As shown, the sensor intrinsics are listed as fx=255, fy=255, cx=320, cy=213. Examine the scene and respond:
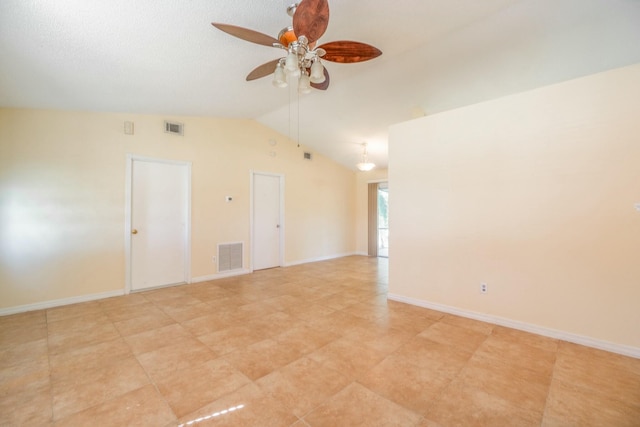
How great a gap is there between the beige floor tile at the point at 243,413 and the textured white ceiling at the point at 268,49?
2919 mm

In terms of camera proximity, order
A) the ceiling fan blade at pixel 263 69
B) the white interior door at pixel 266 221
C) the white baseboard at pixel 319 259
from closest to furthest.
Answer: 1. the ceiling fan blade at pixel 263 69
2. the white interior door at pixel 266 221
3. the white baseboard at pixel 319 259

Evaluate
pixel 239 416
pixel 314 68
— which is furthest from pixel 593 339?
pixel 314 68

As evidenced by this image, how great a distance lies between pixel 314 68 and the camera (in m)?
2.11

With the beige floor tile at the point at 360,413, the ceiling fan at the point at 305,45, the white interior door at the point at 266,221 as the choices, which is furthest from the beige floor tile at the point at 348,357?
the white interior door at the point at 266,221

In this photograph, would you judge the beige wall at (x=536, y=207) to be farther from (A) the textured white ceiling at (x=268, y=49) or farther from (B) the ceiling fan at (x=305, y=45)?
(B) the ceiling fan at (x=305, y=45)

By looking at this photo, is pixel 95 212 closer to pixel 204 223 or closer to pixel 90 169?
pixel 90 169

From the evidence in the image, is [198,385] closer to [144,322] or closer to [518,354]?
[144,322]

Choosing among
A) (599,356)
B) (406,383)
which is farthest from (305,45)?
(599,356)

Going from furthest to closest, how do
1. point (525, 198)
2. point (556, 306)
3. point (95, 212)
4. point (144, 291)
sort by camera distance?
point (144, 291), point (95, 212), point (525, 198), point (556, 306)

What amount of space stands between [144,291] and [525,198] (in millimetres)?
5356

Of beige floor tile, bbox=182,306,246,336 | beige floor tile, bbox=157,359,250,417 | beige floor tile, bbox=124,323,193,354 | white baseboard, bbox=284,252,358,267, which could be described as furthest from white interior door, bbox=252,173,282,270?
beige floor tile, bbox=157,359,250,417

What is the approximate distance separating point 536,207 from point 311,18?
9.20 feet

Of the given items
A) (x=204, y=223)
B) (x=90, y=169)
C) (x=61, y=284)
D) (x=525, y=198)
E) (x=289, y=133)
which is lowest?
(x=61, y=284)

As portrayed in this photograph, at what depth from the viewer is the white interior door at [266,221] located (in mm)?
5559
